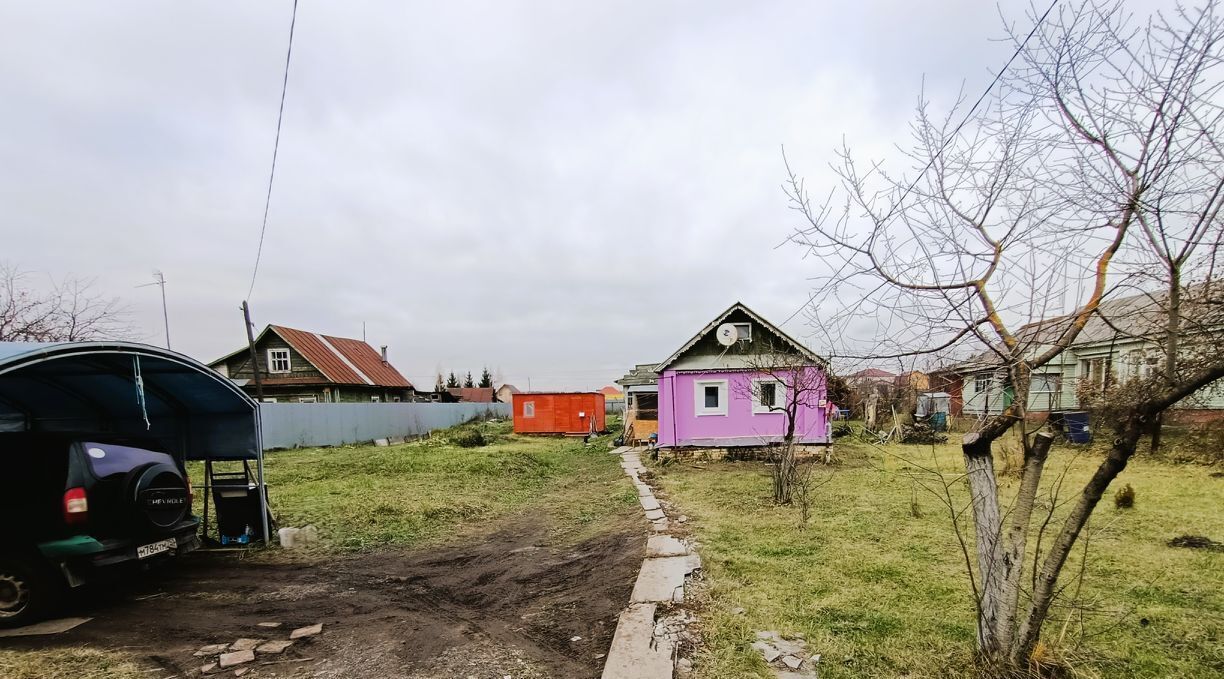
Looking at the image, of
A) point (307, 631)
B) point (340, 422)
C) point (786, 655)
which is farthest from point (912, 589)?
point (340, 422)

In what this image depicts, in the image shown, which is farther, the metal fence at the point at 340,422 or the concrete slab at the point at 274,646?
the metal fence at the point at 340,422

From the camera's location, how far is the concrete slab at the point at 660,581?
16.1ft

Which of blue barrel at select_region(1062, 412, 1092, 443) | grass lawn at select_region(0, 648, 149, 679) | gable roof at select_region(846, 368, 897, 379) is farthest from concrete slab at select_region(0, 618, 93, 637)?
blue barrel at select_region(1062, 412, 1092, 443)

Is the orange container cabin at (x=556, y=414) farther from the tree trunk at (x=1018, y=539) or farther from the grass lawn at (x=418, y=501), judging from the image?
the tree trunk at (x=1018, y=539)

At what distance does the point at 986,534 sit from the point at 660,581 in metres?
2.86

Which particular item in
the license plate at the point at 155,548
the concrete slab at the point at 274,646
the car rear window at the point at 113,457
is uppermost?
the car rear window at the point at 113,457

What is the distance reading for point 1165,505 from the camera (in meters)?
8.77

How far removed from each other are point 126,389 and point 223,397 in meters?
A: 1.15

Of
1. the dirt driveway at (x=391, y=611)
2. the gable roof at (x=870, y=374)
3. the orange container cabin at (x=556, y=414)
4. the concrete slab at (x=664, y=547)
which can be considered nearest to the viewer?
the gable roof at (x=870, y=374)

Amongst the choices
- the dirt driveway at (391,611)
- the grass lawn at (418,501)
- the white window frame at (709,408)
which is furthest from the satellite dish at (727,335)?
the dirt driveway at (391,611)

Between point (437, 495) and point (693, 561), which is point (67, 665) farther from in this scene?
point (437, 495)

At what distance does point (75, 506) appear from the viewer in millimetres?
4922

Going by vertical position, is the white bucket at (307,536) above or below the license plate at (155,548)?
below

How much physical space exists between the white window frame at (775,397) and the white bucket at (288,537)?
11452 mm
